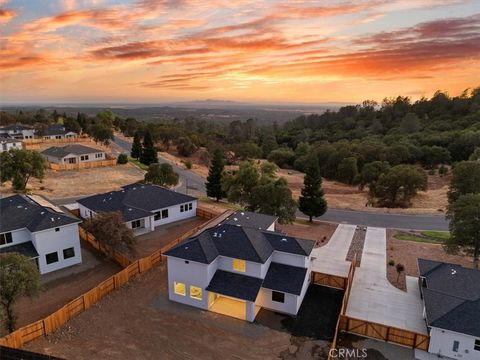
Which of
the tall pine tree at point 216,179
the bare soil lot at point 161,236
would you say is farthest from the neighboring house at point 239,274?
the tall pine tree at point 216,179

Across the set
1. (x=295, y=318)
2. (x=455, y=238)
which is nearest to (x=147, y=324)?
(x=295, y=318)

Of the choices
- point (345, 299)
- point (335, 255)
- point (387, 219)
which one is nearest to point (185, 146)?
point (387, 219)

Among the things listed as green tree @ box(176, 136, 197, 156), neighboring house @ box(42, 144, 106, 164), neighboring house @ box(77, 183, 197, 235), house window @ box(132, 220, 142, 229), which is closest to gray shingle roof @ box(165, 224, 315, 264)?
neighboring house @ box(77, 183, 197, 235)

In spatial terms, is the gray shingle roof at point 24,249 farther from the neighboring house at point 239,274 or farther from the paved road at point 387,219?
the paved road at point 387,219

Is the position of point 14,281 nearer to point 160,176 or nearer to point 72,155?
point 160,176

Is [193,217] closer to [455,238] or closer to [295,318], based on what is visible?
[295,318]

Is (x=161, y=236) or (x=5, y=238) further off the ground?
(x=5, y=238)
